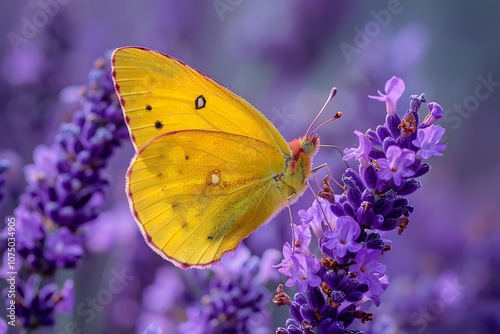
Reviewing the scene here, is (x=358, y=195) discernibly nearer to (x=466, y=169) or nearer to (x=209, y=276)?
(x=209, y=276)

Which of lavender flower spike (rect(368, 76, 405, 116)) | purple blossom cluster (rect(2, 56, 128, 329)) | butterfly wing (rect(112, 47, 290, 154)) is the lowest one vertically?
purple blossom cluster (rect(2, 56, 128, 329))

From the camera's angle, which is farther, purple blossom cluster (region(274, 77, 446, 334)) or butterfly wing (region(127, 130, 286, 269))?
butterfly wing (region(127, 130, 286, 269))

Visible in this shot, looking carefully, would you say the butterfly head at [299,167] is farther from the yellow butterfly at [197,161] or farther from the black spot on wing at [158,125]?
the black spot on wing at [158,125]

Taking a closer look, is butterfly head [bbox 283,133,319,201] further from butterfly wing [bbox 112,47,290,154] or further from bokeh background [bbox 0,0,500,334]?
bokeh background [bbox 0,0,500,334]

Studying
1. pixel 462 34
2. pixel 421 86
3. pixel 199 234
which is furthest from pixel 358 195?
pixel 462 34

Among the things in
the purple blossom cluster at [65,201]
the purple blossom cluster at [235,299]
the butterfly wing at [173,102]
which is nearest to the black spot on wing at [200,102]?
the butterfly wing at [173,102]

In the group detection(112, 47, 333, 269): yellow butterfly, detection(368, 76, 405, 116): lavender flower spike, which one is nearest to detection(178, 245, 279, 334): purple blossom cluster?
detection(112, 47, 333, 269): yellow butterfly
